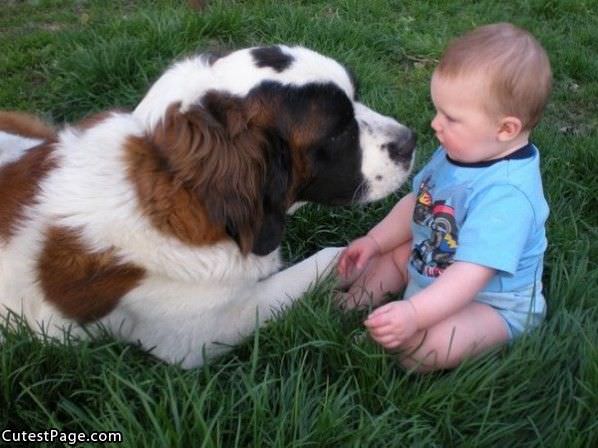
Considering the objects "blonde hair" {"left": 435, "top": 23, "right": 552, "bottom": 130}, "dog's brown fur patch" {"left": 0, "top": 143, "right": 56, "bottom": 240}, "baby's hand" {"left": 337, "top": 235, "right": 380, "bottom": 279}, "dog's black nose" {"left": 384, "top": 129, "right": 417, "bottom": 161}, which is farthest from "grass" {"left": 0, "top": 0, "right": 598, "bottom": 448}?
"blonde hair" {"left": 435, "top": 23, "right": 552, "bottom": 130}

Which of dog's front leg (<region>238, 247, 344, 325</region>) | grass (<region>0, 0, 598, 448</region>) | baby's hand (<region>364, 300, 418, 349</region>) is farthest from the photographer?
dog's front leg (<region>238, 247, 344, 325</region>)

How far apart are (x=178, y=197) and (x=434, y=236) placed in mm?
946

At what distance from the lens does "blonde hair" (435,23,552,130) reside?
2217 millimetres

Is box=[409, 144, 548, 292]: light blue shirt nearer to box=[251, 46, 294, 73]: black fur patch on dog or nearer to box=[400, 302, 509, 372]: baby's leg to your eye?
box=[400, 302, 509, 372]: baby's leg

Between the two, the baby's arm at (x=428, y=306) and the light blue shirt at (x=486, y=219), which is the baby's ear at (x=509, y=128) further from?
the baby's arm at (x=428, y=306)

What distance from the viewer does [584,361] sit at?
2.20 metres

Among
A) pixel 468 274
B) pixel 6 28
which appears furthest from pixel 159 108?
pixel 6 28

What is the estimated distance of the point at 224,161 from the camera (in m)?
2.18

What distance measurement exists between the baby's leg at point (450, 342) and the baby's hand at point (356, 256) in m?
0.54

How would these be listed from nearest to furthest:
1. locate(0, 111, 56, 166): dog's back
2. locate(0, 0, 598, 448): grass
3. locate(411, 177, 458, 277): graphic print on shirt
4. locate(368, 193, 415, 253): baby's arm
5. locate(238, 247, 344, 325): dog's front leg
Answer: locate(0, 0, 598, 448): grass < locate(411, 177, 458, 277): graphic print on shirt < locate(238, 247, 344, 325): dog's front leg < locate(0, 111, 56, 166): dog's back < locate(368, 193, 415, 253): baby's arm

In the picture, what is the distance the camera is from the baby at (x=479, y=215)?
222 centimetres

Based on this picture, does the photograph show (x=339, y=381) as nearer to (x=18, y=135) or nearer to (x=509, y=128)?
(x=509, y=128)

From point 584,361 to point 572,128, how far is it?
2541 mm

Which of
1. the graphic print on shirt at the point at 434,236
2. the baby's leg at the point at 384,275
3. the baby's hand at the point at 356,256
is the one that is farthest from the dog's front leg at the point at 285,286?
the graphic print on shirt at the point at 434,236
